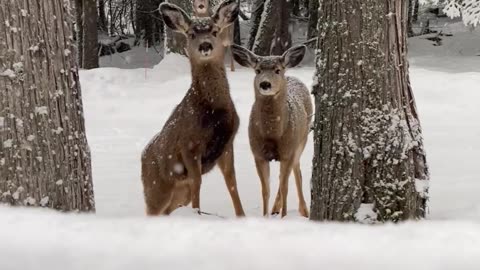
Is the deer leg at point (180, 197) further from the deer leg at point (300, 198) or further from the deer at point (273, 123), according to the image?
the deer leg at point (300, 198)

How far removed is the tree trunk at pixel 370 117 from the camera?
4625mm

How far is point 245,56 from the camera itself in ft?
22.1

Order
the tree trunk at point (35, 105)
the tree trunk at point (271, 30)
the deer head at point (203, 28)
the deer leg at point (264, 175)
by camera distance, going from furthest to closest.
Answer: the tree trunk at point (271, 30) < the deer leg at point (264, 175) < the deer head at point (203, 28) < the tree trunk at point (35, 105)

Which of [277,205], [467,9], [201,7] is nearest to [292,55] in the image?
[277,205]

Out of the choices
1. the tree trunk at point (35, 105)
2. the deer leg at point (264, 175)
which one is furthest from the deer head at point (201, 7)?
the tree trunk at point (35, 105)

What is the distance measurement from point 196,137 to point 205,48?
776mm

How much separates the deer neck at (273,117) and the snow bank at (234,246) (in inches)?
179

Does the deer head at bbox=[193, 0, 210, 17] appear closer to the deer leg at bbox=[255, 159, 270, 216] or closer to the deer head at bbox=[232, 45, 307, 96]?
the deer head at bbox=[232, 45, 307, 96]

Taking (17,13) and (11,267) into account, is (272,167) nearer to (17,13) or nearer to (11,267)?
(17,13)

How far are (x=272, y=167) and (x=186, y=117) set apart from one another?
10.2 ft

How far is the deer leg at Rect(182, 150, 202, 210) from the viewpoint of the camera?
5672 mm

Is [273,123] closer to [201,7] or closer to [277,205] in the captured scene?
[277,205]

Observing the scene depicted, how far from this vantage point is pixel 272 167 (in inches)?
344

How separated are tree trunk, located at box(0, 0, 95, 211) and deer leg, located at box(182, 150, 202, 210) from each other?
1.59 metres
